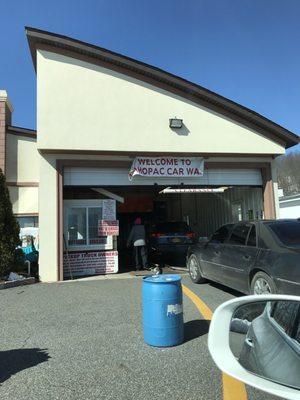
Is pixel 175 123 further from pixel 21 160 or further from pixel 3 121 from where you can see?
pixel 3 121

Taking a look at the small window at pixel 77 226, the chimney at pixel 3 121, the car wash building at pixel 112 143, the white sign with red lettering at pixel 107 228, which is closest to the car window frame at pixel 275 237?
the car wash building at pixel 112 143

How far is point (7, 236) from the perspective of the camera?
→ 1228 centimetres

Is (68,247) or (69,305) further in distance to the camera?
(68,247)

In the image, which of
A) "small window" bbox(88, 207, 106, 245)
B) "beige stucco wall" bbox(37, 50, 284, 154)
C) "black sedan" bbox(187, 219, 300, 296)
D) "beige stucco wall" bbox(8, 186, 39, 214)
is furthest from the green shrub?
"black sedan" bbox(187, 219, 300, 296)

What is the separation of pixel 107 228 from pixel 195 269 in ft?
12.7

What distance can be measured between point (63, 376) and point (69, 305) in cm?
404

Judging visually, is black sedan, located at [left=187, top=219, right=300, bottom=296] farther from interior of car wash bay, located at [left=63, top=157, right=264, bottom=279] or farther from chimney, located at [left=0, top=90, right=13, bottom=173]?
chimney, located at [left=0, top=90, right=13, bottom=173]

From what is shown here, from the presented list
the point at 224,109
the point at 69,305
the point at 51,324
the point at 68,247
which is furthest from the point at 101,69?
the point at 51,324

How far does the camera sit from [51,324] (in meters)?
7.20

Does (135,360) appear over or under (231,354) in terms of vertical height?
under

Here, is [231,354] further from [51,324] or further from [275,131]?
[275,131]

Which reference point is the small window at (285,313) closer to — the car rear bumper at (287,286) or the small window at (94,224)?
the car rear bumper at (287,286)

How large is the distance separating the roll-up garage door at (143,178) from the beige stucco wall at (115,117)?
3.25 ft

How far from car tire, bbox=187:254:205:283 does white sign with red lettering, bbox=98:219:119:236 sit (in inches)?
132
